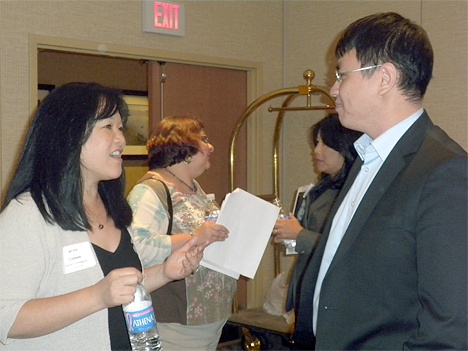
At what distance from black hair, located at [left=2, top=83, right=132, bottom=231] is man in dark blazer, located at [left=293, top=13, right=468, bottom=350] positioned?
769 millimetres

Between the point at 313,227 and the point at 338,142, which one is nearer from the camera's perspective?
the point at 313,227

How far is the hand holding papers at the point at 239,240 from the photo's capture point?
284cm

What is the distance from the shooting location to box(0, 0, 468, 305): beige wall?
12.1ft

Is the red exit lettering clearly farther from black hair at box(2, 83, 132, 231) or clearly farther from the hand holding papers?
black hair at box(2, 83, 132, 231)

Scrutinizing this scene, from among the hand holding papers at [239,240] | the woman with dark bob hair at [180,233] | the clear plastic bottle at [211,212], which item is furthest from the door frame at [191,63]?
the hand holding papers at [239,240]

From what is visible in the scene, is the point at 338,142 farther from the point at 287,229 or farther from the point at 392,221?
the point at 392,221

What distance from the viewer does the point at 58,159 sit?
1806mm

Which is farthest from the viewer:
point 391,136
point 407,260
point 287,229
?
point 287,229

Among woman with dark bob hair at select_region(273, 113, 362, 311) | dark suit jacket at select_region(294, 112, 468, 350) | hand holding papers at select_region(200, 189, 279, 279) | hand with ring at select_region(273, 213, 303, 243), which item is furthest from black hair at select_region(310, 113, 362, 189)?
dark suit jacket at select_region(294, 112, 468, 350)

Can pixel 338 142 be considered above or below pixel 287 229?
above

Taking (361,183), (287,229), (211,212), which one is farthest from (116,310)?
(287,229)

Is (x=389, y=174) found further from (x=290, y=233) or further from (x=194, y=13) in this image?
(x=194, y=13)

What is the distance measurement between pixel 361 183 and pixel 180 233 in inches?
47.9

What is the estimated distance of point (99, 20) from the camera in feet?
13.3
